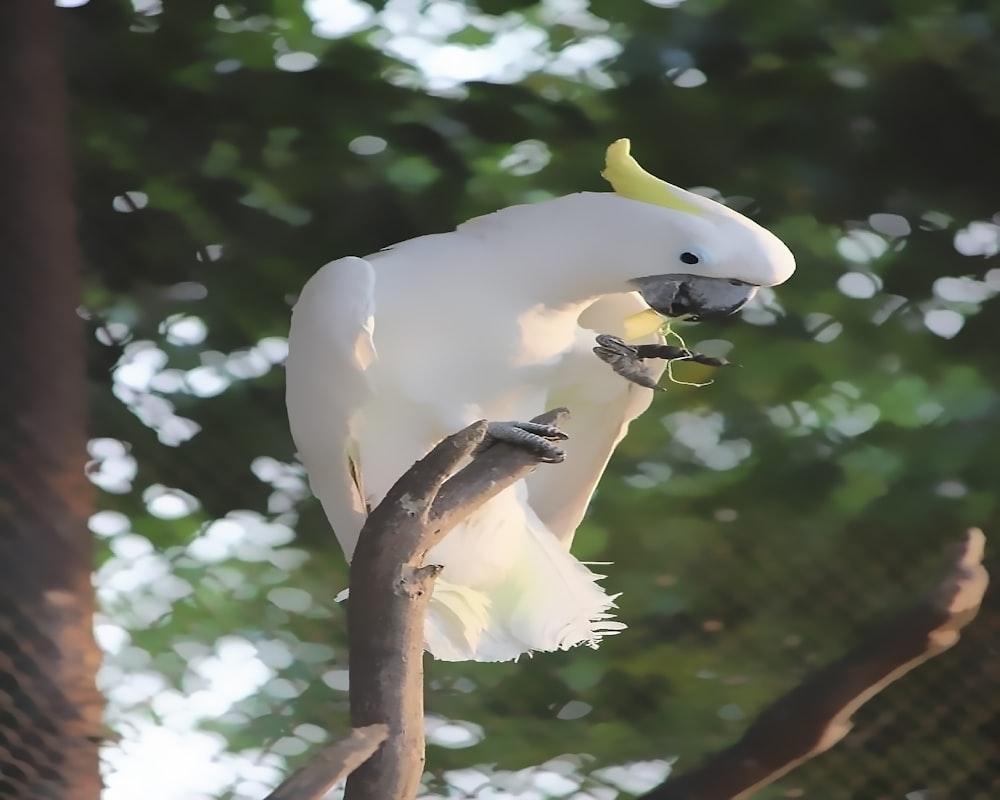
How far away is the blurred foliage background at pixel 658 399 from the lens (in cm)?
127

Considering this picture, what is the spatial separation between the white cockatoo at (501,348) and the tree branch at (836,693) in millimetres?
266

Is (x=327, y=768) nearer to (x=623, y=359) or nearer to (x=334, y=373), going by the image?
(x=334, y=373)

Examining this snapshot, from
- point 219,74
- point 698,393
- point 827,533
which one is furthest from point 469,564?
point 219,74

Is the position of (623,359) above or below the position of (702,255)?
below

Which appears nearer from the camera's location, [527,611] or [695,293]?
[695,293]

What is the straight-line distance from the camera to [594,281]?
30.1 inches

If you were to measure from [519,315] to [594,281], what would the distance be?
7cm

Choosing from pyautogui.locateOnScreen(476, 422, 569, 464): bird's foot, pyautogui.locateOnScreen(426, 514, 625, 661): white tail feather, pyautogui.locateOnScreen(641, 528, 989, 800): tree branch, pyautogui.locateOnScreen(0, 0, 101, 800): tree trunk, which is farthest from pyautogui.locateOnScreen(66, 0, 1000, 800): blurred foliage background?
pyautogui.locateOnScreen(476, 422, 569, 464): bird's foot

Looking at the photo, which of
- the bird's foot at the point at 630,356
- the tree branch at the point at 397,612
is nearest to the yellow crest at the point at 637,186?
the bird's foot at the point at 630,356

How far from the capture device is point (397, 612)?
25.4 inches

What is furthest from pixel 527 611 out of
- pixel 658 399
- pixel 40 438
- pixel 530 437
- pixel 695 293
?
pixel 40 438

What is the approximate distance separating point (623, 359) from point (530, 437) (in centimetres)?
17

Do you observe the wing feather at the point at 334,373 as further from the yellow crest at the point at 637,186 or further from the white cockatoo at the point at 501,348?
the yellow crest at the point at 637,186

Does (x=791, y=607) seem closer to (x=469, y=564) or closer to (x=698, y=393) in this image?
(x=698, y=393)
